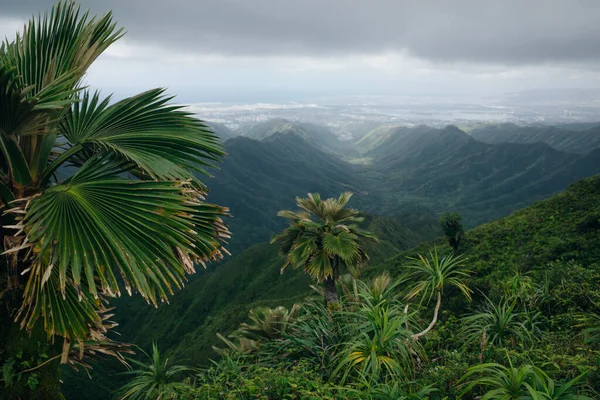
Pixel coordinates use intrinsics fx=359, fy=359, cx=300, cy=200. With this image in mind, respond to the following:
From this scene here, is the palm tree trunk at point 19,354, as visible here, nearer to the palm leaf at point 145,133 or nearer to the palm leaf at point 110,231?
the palm leaf at point 110,231

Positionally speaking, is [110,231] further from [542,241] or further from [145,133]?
[542,241]

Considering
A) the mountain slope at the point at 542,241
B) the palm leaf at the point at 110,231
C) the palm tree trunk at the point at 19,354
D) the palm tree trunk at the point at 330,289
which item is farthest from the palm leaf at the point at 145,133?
the mountain slope at the point at 542,241

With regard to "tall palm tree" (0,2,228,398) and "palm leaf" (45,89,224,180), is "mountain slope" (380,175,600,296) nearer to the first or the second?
"palm leaf" (45,89,224,180)

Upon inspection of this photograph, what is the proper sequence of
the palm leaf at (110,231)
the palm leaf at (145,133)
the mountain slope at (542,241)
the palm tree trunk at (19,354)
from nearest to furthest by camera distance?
the palm leaf at (110,231) → the palm tree trunk at (19,354) → the palm leaf at (145,133) → the mountain slope at (542,241)

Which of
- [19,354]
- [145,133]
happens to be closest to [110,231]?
[145,133]

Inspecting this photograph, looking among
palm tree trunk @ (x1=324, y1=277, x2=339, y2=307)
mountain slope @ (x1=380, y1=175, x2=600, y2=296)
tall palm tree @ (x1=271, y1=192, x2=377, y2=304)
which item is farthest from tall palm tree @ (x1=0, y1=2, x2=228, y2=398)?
mountain slope @ (x1=380, y1=175, x2=600, y2=296)

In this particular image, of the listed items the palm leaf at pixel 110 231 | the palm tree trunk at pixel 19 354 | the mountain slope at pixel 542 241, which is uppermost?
the palm leaf at pixel 110 231

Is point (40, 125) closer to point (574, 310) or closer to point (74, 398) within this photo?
point (574, 310)
